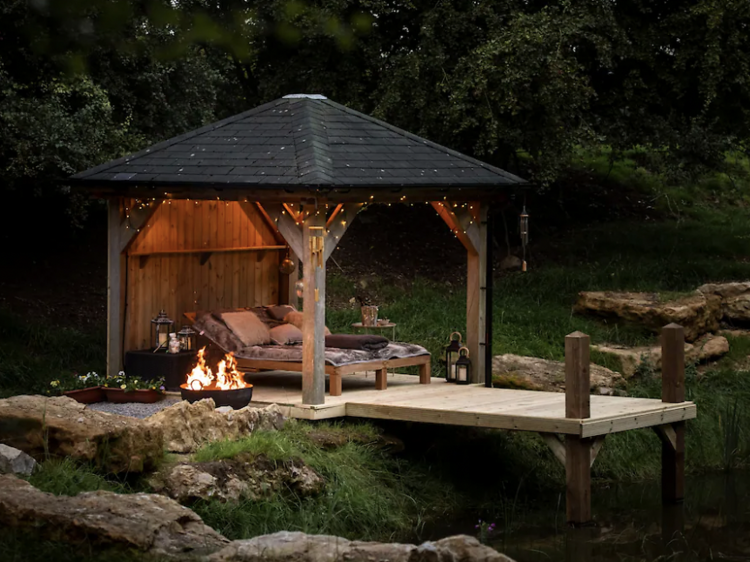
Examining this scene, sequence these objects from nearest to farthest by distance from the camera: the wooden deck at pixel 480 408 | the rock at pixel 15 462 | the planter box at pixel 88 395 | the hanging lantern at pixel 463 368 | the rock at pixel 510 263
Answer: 1. the rock at pixel 15 462
2. the wooden deck at pixel 480 408
3. the planter box at pixel 88 395
4. the hanging lantern at pixel 463 368
5. the rock at pixel 510 263

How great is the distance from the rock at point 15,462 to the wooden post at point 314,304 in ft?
11.1

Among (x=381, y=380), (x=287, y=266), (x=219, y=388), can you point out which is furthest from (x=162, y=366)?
(x=287, y=266)

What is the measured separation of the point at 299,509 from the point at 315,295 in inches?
98.0

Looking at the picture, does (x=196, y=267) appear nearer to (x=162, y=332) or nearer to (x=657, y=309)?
(x=162, y=332)

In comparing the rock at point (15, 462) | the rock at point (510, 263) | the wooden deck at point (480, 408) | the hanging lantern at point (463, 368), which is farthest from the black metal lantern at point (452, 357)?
the rock at point (510, 263)

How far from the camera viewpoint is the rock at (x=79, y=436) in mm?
A: 8570

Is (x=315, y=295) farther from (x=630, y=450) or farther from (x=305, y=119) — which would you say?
(x=630, y=450)

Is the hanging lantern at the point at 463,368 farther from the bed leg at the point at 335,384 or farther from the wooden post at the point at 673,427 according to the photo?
the wooden post at the point at 673,427

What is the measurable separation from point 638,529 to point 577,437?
99 centimetres

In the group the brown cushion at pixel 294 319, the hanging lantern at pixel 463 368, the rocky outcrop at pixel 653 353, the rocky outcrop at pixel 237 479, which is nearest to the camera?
the rocky outcrop at pixel 237 479

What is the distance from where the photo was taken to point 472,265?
1280 cm

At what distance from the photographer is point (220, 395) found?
11008 mm

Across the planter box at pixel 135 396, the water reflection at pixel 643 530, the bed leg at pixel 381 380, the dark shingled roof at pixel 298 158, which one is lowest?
the water reflection at pixel 643 530

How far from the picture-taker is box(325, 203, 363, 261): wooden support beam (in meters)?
11.4
